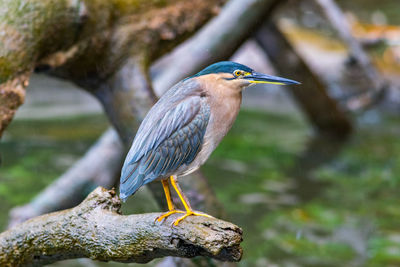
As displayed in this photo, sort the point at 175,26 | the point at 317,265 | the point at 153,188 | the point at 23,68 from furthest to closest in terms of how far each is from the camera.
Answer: the point at 317,265
the point at 175,26
the point at 153,188
the point at 23,68

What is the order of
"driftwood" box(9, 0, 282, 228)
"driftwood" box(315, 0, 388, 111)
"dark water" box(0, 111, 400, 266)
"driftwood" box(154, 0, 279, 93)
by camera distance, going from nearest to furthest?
"driftwood" box(9, 0, 282, 228) → "driftwood" box(154, 0, 279, 93) → "dark water" box(0, 111, 400, 266) → "driftwood" box(315, 0, 388, 111)

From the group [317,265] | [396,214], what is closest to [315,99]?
[396,214]

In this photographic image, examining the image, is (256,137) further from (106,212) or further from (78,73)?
(106,212)

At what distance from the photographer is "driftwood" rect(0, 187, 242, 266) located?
1.73 metres

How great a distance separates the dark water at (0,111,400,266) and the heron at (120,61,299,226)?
3.14 metres

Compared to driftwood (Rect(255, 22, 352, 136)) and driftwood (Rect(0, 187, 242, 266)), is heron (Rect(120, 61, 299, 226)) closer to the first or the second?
driftwood (Rect(0, 187, 242, 266))

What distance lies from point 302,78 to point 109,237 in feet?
16.1

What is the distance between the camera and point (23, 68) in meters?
2.82

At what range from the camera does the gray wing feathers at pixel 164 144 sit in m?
1.71

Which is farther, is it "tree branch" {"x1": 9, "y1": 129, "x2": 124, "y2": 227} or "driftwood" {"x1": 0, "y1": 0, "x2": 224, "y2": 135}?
"tree branch" {"x1": 9, "y1": 129, "x2": 124, "y2": 227}

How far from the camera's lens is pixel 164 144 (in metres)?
1.76

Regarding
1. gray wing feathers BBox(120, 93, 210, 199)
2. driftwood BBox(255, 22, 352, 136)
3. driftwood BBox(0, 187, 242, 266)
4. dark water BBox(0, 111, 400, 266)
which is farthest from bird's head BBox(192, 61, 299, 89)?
driftwood BBox(255, 22, 352, 136)

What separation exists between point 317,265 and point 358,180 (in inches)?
86.3

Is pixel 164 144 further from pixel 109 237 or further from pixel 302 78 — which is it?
pixel 302 78
